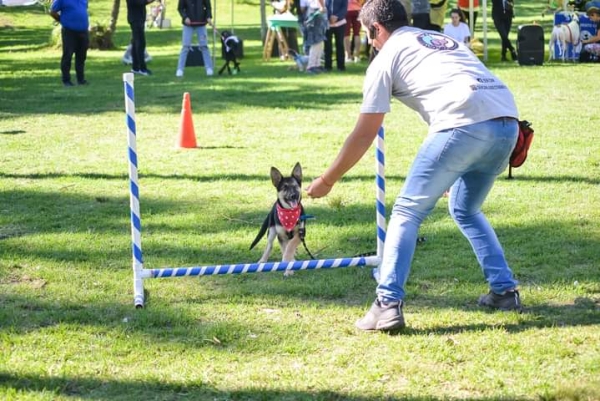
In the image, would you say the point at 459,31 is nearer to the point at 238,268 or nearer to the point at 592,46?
the point at 592,46

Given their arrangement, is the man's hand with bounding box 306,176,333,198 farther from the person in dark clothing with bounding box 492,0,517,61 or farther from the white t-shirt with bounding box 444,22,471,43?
the person in dark clothing with bounding box 492,0,517,61

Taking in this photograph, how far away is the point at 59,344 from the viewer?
5539 millimetres

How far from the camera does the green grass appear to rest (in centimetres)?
496

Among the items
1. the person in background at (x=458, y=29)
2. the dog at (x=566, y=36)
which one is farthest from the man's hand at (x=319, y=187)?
the dog at (x=566, y=36)

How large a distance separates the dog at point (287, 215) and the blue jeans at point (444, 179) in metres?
1.33

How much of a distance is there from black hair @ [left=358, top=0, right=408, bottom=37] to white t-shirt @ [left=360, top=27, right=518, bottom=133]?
10cm

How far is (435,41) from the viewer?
5496 millimetres

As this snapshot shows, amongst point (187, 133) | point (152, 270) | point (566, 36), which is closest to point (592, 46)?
point (566, 36)

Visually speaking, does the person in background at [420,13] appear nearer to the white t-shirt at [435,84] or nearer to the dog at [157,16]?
the white t-shirt at [435,84]

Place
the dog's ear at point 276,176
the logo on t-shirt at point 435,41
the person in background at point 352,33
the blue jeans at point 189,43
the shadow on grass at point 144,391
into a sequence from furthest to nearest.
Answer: the person in background at point 352,33, the blue jeans at point 189,43, the dog's ear at point 276,176, the logo on t-shirt at point 435,41, the shadow on grass at point 144,391

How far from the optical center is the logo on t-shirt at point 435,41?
545cm

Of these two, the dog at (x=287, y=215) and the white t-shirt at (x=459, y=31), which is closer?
the dog at (x=287, y=215)

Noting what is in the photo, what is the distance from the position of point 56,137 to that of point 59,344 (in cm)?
823

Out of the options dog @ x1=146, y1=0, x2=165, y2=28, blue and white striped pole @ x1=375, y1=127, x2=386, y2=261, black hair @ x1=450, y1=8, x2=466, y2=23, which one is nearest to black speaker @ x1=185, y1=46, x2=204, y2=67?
black hair @ x1=450, y1=8, x2=466, y2=23
